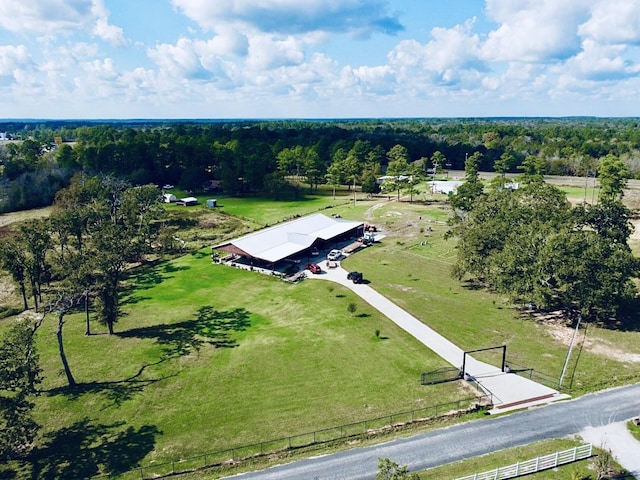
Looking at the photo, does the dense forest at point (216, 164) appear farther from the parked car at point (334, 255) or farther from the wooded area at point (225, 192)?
the parked car at point (334, 255)

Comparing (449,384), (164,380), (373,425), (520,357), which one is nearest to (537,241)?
(520,357)

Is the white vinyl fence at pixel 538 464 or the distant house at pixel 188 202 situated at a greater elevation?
the distant house at pixel 188 202

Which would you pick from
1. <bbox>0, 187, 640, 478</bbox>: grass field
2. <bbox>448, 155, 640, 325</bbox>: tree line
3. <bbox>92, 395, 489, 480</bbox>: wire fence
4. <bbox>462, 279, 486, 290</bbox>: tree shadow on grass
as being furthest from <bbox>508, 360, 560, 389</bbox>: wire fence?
<bbox>462, 279, 486, 290</bbox>: tree shadow on grass

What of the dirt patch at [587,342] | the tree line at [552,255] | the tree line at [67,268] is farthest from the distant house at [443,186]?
the dirt patch at [587,342]

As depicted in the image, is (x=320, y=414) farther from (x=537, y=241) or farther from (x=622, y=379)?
(x=537, y=241)

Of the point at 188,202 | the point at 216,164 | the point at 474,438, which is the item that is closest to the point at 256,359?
the point at 474,438

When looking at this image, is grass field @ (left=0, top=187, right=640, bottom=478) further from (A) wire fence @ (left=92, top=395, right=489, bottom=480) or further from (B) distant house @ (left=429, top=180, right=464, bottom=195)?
(B) distant house @ (left=429, top=180, right=464, bottom=195)

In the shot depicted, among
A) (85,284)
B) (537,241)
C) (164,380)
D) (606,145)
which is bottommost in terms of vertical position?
(164,380)

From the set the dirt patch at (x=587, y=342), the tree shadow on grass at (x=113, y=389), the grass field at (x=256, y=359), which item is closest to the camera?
the grass field at (x=256, y=359)
